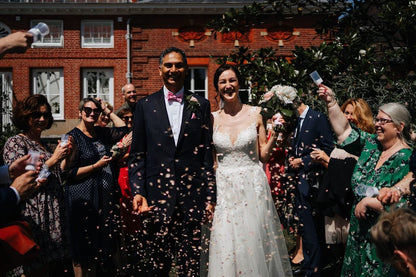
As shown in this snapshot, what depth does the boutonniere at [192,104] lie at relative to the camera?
4.03 meters

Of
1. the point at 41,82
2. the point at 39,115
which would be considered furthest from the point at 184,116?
the point at 41,82

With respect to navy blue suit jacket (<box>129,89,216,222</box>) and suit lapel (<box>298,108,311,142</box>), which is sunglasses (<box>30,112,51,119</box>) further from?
suit lapel (<box>298,108,311,142</box>)

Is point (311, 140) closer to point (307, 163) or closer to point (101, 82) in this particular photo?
point (307, 163)

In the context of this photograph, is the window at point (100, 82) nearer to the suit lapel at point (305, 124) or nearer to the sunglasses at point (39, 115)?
the suit lapel at point (305, 124)

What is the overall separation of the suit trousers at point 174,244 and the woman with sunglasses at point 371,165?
4.53 feet

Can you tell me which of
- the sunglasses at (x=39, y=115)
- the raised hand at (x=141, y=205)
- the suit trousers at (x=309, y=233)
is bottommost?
the suit trousers at (x=309, y=233)

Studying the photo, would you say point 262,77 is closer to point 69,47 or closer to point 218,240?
point 218,240

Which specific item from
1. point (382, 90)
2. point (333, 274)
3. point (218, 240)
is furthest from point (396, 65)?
point (218, 240)

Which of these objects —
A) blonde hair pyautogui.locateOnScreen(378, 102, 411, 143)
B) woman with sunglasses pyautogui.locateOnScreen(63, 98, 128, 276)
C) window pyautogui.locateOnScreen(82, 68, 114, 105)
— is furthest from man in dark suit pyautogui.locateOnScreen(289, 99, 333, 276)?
window pyautogui.locateOnScreen(82, 68, 114, 105)

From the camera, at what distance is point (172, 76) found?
4.04 meters

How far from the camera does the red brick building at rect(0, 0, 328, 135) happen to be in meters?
19.5

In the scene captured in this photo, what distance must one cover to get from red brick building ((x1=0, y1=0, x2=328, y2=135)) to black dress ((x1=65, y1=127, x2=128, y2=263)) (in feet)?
46.8

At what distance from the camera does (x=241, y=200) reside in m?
4.53

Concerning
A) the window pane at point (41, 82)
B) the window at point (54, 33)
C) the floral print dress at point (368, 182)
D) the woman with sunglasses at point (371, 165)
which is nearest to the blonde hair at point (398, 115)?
the woman with sunglasses at point (371, 165)
